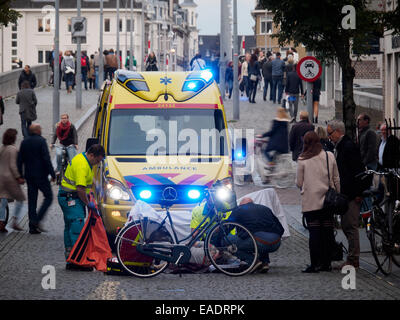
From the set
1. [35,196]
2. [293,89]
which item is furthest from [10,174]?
[293,89]

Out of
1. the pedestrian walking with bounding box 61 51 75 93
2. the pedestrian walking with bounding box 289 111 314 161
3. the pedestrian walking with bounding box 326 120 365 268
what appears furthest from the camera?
the pedestrian walking with bounding box 61 51 75 93

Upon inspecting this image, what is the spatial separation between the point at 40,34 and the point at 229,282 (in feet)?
375

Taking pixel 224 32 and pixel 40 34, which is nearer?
pixel 224 32

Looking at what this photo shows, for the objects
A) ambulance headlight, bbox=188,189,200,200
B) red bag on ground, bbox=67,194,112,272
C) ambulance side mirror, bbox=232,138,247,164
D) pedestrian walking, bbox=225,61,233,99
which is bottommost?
red bag on ground, bbox=67,194,112,272

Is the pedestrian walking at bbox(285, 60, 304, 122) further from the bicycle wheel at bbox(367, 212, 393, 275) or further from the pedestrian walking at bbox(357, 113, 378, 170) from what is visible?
the bicycle wheel at bbox(367, 212, 393, 275)

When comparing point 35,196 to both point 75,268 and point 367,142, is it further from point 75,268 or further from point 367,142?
point 367,142

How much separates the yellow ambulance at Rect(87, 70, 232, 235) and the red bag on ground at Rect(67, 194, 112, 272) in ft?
4.19

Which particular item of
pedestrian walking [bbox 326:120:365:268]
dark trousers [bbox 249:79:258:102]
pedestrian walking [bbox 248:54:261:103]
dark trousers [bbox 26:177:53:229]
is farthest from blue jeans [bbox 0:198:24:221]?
dark trousers [bbox 249:79:258:102]

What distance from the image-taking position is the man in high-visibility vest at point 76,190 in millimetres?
12586

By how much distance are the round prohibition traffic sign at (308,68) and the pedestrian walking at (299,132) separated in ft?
9.02

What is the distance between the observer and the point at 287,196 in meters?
21.8

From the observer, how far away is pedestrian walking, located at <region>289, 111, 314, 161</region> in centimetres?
2025
